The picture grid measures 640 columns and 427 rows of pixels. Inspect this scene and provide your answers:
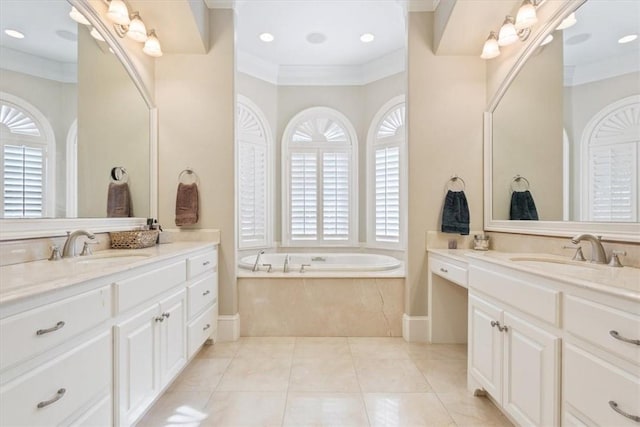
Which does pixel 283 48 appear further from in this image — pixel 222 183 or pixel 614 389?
pixel 614 389

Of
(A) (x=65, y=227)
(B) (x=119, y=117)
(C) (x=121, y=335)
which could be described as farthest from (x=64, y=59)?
(C) (x=121, y=335)

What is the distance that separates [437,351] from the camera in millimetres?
2725

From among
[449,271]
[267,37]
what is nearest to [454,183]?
[449,271]

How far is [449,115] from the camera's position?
9.62 ft

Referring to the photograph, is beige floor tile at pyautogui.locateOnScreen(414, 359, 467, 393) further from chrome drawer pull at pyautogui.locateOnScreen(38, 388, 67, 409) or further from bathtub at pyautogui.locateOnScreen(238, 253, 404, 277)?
chrome drawer pull at pyautogui.locateOnScreen(38, 388, 67, 409)

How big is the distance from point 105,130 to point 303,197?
8.69 feet

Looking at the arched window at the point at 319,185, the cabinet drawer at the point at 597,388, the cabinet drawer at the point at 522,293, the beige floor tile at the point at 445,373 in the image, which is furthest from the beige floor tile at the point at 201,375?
the arched window at the point at 319,185

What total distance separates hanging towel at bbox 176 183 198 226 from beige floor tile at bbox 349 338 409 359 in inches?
69.9

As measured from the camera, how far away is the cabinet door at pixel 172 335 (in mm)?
1865

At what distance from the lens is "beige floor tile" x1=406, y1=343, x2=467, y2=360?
8.59ft

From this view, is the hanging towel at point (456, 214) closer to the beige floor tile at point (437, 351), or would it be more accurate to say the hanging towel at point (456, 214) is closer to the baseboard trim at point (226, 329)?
the beige floor tile at point (437, 351)

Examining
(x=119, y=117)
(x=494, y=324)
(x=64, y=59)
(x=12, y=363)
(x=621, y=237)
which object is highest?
(x=64, y=59)

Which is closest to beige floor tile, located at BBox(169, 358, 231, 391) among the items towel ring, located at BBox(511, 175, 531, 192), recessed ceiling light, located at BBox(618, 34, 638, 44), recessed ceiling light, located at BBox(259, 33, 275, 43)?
towel ring, located at BBox(511, 175, 531, 192)

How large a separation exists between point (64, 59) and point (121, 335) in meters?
1.62
